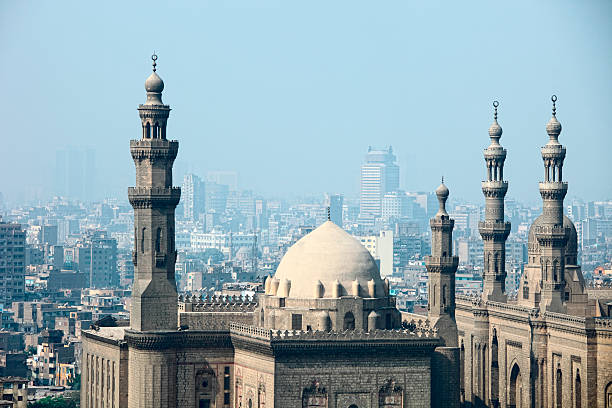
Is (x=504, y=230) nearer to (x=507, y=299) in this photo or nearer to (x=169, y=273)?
(x=507, y=299)

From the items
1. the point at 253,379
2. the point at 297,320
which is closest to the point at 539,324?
the point at 297,320

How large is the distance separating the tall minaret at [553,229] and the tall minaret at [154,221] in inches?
742

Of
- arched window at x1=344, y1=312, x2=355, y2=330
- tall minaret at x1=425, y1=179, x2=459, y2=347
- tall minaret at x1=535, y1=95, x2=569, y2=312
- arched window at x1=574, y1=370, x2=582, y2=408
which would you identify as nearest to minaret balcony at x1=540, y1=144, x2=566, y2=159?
tall minaret at x1=535, y1=95, x2=569, y2=312

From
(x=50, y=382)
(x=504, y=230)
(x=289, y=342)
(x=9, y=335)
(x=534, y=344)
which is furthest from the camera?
(x=9, y=335)

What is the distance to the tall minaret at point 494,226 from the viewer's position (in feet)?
346

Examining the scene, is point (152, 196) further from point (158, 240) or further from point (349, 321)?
point (349, 321)

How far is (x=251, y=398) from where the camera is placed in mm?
89812

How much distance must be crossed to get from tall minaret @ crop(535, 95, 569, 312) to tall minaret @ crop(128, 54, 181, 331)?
18855mm

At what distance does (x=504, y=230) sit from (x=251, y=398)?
2161cm

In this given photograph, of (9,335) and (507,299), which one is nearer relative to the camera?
(507,299)

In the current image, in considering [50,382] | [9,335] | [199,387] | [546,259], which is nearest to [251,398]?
[199,387]

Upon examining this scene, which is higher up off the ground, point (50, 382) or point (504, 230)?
point (504, 230)

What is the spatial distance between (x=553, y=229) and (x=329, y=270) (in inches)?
522

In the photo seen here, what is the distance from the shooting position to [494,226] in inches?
4154
